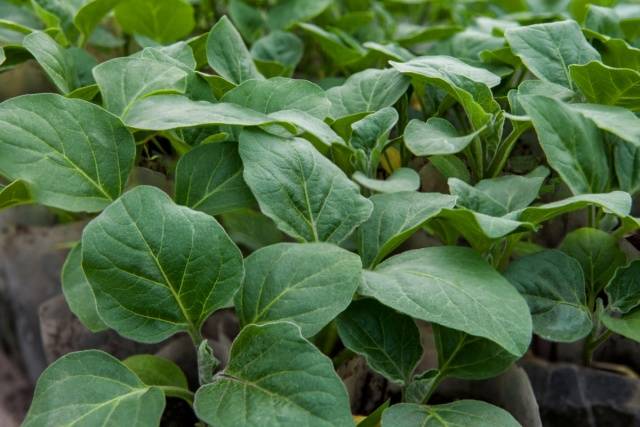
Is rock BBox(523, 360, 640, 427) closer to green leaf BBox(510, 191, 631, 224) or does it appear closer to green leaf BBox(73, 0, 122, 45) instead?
green leaf BBox(510, 191, 631, 224)

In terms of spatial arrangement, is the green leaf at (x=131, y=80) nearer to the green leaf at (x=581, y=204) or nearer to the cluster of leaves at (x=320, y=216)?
the cluster of leaves at (x=320, y=216)

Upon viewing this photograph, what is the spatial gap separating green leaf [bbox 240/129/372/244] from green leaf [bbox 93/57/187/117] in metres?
0.09

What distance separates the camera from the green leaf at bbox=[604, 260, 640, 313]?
63cm

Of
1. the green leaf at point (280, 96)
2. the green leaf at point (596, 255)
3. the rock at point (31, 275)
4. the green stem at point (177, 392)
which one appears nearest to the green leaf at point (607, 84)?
the green leaf at point (596, 255)

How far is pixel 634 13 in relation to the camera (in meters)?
1.02

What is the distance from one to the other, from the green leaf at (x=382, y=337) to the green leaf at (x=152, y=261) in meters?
0.11

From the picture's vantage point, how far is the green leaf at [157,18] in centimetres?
89

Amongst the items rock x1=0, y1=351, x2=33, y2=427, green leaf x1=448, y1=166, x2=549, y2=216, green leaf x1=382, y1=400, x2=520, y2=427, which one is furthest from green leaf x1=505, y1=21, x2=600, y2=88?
rock x1=0, y1=351, x2=33, y2=427

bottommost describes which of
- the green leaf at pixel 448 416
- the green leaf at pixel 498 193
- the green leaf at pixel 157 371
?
the green leaf at pixel 157 371

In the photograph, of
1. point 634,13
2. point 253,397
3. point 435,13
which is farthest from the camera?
point 435,13

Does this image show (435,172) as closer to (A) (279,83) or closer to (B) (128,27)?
(A) (279,83)

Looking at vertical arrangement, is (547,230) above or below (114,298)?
below

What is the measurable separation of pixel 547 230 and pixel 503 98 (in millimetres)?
204

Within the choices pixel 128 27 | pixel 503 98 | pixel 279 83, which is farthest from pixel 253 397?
pixel 128 27
